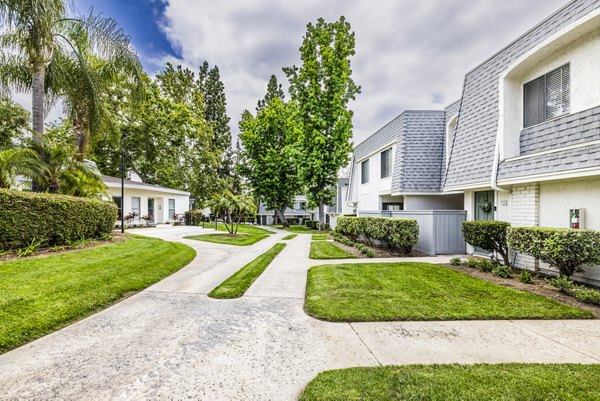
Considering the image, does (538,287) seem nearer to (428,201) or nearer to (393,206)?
(428,201)

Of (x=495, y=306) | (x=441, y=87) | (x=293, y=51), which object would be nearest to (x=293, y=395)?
(x=495, y=306)

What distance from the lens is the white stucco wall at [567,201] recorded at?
18.6 ft

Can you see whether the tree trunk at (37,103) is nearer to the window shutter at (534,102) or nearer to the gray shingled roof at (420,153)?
the gray shingled roof at (420,153)

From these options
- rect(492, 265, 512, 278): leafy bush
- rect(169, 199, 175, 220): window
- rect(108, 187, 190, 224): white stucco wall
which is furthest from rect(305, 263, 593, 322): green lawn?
rect(169, 199, 175, 220): window

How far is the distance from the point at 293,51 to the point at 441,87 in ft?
35.7

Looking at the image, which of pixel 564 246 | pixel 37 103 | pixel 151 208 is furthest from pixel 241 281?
pixel 151 208

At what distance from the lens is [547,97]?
683 centimetres

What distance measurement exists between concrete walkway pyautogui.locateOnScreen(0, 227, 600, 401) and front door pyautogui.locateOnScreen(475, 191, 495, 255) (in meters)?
5.13

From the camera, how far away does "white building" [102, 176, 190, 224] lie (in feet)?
63.2

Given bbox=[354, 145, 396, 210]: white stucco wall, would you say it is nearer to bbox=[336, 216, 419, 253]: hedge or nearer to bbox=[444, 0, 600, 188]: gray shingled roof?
bbox=[336, 216, 419, 253]: hedge

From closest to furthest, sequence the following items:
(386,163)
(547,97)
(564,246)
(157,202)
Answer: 1. (564,246)
2. (547,97)
3. (386,163)
4. (157,202)

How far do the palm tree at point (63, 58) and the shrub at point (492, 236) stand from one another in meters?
12.8

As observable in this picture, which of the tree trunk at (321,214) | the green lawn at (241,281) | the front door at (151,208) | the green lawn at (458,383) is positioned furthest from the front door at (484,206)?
the front door at (151,208)

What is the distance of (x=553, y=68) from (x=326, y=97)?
14166 mm
